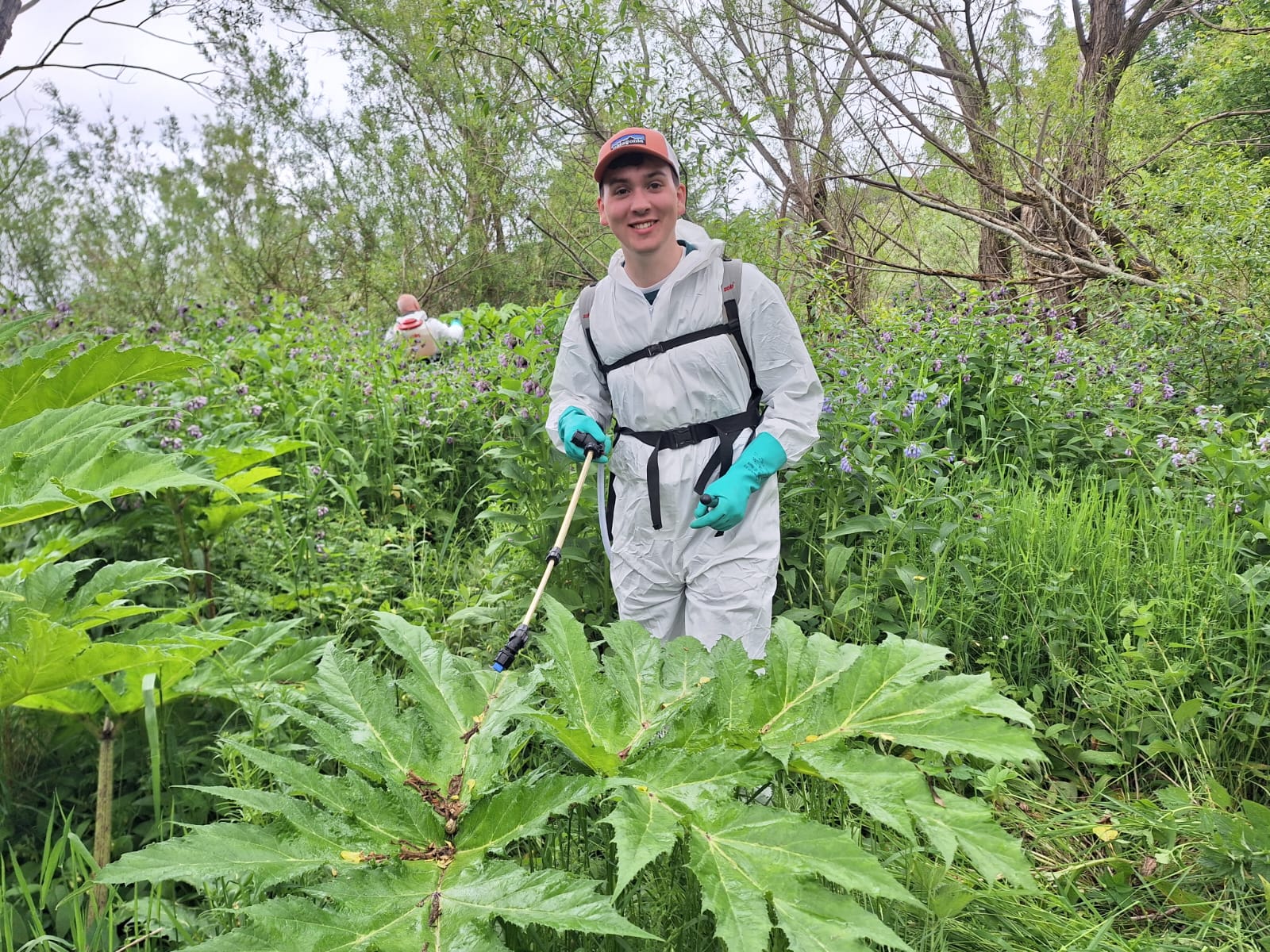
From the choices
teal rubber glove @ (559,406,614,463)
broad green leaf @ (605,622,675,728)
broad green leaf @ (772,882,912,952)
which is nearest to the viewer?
broad green leaf @ (772,882,912,952)

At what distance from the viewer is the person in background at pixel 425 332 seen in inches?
273

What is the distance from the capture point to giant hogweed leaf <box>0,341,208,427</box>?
1.66 m

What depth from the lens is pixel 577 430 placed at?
240 centimetres

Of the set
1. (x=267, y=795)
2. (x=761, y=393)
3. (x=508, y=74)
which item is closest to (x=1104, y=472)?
(x=761, y=393)

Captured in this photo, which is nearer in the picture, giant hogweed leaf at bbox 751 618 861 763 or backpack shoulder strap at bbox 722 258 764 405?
giant hogweed leaf at bbox 751 618 861 763

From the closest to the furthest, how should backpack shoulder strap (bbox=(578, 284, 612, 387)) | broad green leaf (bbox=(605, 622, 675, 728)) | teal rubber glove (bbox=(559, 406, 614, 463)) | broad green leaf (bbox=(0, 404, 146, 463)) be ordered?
broad green leaf (bbox=(605, 622, 675, 728)) < broad green leaf (bbox=(0, 404, 146, 463)) < teal rubber glove (bbox=(559, 406, 614, 463)) < backpack shoulder strap (bbox=(578, 284, 612, 387))

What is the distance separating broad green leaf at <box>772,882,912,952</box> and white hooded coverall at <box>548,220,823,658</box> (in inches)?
49.6

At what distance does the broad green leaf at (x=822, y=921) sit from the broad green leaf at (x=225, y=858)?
24.2 inches

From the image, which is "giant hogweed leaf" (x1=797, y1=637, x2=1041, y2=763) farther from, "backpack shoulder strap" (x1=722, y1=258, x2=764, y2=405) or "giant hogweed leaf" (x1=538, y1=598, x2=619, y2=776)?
"backpack shoulder strap" (x1=722, y1=258, x2=764, y2=405)

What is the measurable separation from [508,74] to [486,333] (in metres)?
2.31

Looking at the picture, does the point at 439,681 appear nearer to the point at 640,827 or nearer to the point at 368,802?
the point at 368,802

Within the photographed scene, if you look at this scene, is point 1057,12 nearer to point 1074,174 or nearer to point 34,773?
point 1074,174

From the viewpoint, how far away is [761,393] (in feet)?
7.84

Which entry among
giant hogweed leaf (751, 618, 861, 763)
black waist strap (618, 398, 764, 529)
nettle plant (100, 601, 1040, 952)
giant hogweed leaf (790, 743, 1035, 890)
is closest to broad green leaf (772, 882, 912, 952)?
nettle plant (100, 601, 1040, 952)
